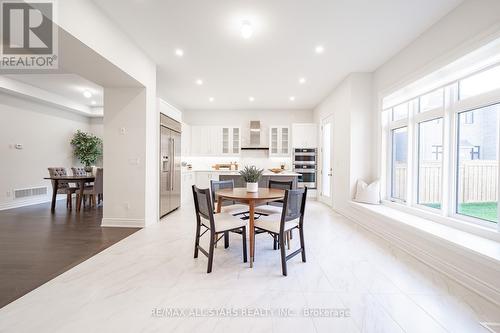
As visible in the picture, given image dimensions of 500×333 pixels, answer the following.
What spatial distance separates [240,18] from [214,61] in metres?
1.32

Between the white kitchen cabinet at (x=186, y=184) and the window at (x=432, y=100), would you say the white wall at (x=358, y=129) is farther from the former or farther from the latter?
the white kitchen cabinet at (x=186, y=184)

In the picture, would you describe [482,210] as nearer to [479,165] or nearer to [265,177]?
[479,165]

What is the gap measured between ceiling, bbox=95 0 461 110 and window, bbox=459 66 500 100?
898 mm

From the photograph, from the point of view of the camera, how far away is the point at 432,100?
3240 mm

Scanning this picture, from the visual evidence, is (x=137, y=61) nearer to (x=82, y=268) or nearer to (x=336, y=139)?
(x=82, y=268)

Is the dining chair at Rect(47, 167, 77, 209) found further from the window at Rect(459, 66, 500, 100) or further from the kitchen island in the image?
the window at Rect(459, 66, 500, 100)

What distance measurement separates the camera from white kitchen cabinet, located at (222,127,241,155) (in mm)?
7352

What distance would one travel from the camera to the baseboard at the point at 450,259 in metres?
1.90

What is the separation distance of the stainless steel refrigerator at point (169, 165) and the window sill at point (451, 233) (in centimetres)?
401

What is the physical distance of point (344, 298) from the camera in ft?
6.23

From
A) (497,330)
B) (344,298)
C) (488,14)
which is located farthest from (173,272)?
(488,14)

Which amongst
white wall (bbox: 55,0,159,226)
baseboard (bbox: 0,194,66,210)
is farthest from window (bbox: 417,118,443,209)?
baseboard (bbox: 0,194,66,210)

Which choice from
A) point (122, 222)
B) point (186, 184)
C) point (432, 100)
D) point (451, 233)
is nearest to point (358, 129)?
point (432, 100)

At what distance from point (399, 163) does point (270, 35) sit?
3.20 meters
